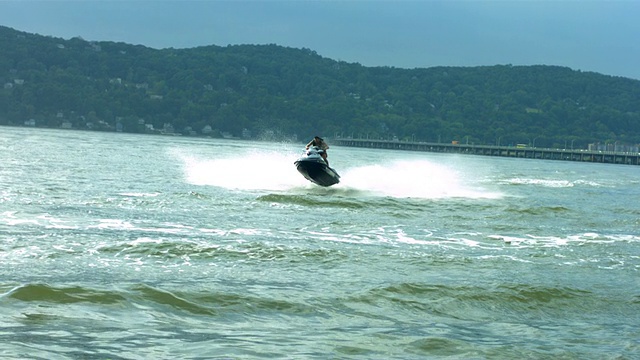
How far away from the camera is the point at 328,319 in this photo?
11.2 m

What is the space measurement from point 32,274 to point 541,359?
677cm

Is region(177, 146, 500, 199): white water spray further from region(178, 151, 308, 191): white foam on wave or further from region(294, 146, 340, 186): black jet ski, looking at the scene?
region(294, 146, 340, 186): black jet ski

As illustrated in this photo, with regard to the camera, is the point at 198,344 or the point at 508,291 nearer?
the point at 198,344

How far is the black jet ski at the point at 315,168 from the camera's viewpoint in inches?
1390

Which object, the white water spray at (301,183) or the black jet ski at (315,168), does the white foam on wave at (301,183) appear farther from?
the black jet ski at (315,168)

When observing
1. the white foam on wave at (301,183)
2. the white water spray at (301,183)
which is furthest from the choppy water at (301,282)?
the white foam on wave at (301,183)

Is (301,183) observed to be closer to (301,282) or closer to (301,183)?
(301,183)

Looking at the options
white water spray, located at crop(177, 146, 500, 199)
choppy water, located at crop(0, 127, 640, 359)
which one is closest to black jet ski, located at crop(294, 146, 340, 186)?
white water spray, located at crop(177, 146, 500, 199)

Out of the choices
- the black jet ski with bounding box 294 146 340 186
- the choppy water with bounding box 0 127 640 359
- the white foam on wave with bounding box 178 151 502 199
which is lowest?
the white foam on wave with bounding box 178 151 502 199

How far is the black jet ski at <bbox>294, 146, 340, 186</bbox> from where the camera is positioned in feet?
116

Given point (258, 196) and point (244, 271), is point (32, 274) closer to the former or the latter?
point (244, 271)

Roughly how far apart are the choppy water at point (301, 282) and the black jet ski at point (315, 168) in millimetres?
8326

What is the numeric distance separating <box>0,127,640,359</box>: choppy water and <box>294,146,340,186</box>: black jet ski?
8.33 m

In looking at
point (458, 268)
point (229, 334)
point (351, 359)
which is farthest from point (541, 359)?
point (458, 268)
